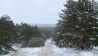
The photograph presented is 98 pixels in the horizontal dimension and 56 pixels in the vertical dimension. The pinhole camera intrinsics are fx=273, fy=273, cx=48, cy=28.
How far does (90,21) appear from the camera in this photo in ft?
113

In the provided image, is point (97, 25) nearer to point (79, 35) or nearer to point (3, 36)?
point (79, 35)

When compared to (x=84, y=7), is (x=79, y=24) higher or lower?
lower

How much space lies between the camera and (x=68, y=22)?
35.1 meters

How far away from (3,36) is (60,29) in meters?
7.80

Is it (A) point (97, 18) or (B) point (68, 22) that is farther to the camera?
(A) point (97, 18)

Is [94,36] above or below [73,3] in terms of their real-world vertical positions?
below

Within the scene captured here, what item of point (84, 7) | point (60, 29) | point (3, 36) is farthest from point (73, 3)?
point (3, 36)

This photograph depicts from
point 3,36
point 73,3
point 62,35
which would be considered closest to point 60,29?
point 62,35

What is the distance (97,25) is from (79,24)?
225cm

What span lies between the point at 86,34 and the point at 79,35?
2.86ft

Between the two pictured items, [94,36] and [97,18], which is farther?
[97,18]

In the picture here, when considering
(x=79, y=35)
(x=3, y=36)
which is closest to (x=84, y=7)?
(x=79, y=35)

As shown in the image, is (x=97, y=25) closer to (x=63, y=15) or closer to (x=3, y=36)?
(x=63, y=15)

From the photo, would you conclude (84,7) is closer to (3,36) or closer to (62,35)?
(62,35)
